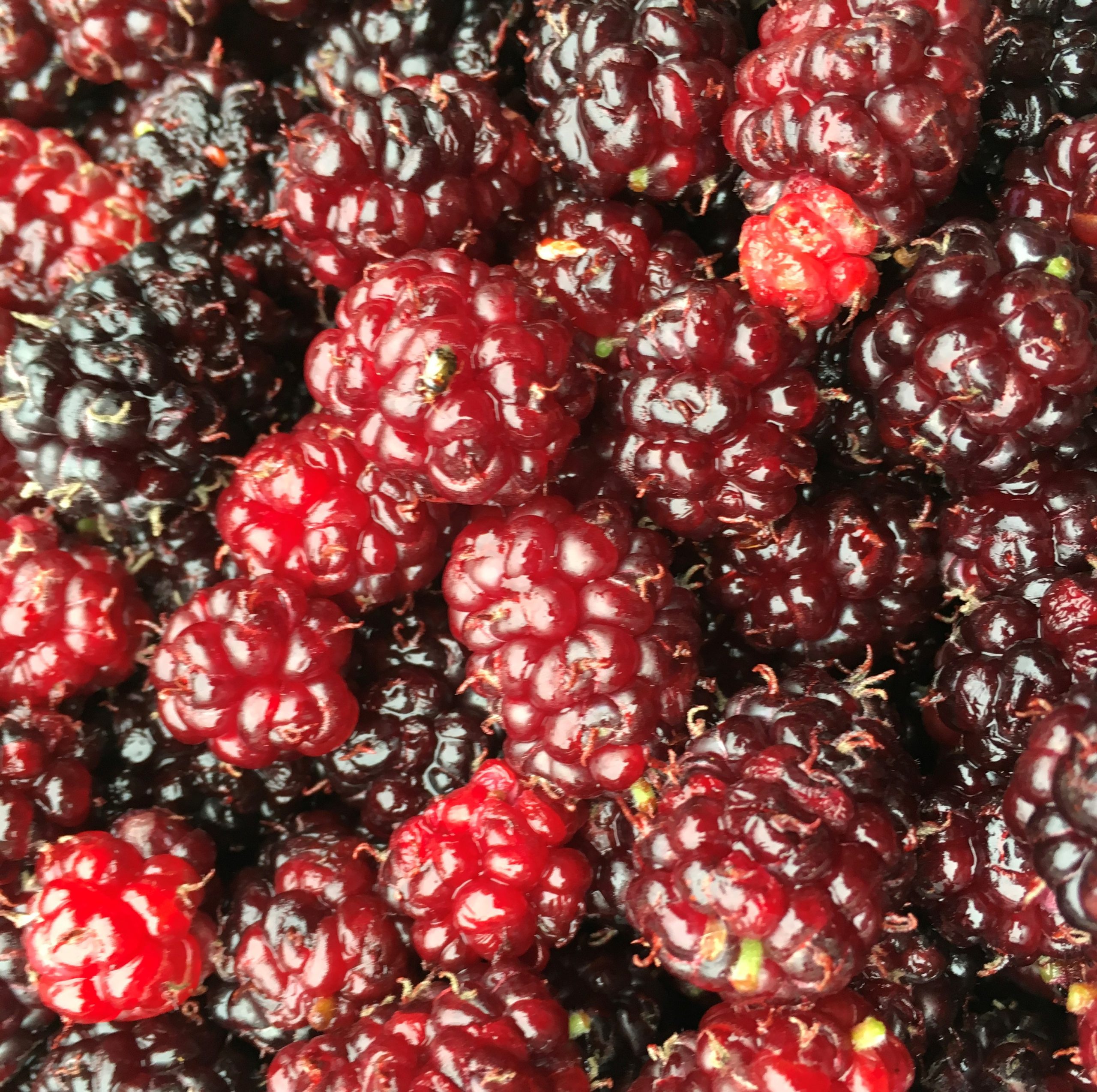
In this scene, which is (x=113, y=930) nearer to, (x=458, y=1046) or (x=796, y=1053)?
(x=458, y=1046)

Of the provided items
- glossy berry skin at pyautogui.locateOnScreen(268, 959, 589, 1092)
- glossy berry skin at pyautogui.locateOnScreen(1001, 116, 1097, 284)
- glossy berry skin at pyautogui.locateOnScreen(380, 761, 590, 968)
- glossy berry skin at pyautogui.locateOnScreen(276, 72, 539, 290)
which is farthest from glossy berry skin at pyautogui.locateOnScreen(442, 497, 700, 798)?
glossy berry skin at pyautogui.locateOnScreen(1001, 116, 1097, 284)

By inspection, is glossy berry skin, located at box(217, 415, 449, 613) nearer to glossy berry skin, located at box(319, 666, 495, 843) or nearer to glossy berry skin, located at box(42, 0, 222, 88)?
glossy berry skin, located at box(319, 666, 495, 843)

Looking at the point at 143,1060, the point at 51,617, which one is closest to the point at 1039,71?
the point at 51,617

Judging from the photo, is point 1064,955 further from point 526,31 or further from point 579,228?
point 526,31

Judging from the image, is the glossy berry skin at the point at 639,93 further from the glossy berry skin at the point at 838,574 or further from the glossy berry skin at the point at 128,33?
the glossy berry skin at the point at 128,33

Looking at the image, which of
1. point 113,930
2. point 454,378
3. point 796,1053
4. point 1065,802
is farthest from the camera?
point 113,930

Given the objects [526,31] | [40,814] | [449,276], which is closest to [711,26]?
[526,31]

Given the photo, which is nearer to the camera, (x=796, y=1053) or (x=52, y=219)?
(x=796, y=1053)
